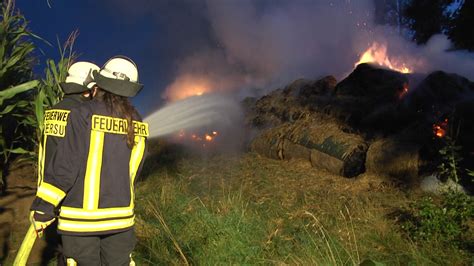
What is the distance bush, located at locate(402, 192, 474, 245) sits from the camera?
3912mm

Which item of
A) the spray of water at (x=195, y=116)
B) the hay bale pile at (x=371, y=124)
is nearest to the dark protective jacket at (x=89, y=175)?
the hay bale pile at (x=371, y=124)

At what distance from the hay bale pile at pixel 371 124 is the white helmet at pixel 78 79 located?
4.95 m

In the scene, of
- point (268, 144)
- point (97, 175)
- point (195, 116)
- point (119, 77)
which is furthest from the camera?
point (195, 116)

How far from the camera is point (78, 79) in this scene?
359cm

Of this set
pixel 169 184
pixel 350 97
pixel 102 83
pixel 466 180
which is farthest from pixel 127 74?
pixel 350 97

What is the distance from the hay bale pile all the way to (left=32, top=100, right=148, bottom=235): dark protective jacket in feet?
16.7

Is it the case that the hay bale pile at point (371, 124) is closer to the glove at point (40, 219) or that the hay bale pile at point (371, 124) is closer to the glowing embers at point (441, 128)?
the glowing embers at point (441, 128)

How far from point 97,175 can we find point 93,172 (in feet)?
0.11

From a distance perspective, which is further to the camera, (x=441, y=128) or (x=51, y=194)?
(x=441, y=128)

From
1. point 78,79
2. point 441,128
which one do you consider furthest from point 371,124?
point 78,79

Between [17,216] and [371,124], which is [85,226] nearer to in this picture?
[17,216]

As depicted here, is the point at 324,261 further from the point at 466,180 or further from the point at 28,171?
the point at 28,171

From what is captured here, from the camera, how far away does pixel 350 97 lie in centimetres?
913

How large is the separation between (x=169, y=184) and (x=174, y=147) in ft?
17.3
